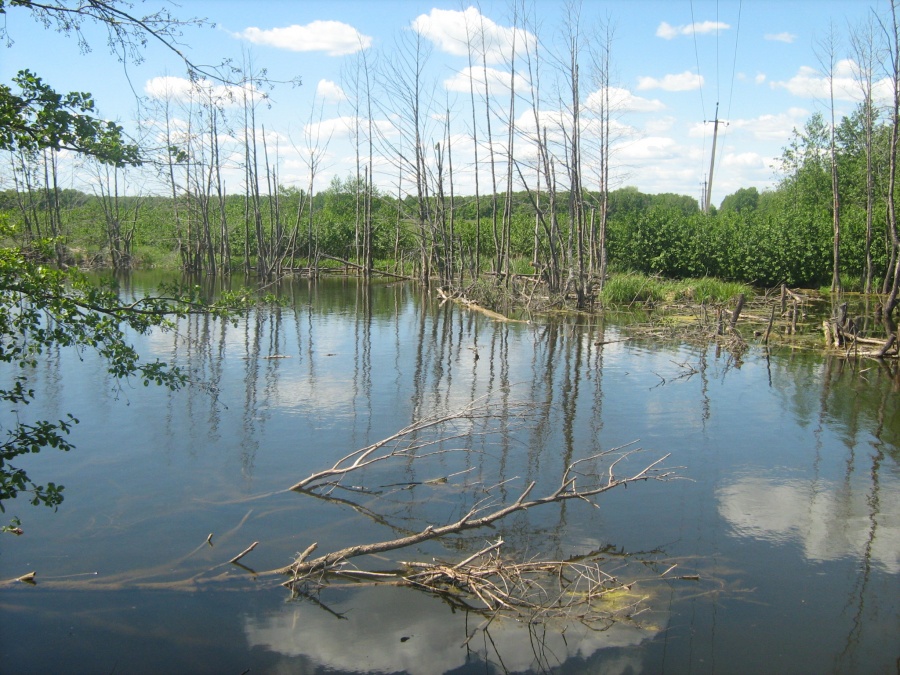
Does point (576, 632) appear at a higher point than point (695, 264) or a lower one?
lower

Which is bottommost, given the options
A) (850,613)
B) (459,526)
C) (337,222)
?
(850,613)

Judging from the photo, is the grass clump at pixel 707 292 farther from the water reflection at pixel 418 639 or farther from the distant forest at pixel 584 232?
the water reflection at pixel 418 639

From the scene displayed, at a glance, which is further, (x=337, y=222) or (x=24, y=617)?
(x=337, y=222)

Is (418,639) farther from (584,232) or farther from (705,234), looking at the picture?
(705,234)

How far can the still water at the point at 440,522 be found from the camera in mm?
5094

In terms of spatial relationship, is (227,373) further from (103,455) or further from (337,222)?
(337,222)

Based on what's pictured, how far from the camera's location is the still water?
5094mm

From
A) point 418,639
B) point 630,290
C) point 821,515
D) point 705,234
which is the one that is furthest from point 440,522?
point 705,234

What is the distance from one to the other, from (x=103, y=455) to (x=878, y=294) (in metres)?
28.8

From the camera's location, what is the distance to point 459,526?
19.3ft

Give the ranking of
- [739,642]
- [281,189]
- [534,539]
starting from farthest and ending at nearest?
[281,189]
[534,539]
[739,642]

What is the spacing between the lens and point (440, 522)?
22.9 ft

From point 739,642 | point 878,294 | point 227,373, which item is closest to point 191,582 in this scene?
point 739,642

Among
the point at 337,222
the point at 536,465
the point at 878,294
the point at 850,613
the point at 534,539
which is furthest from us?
the point at 337,222
